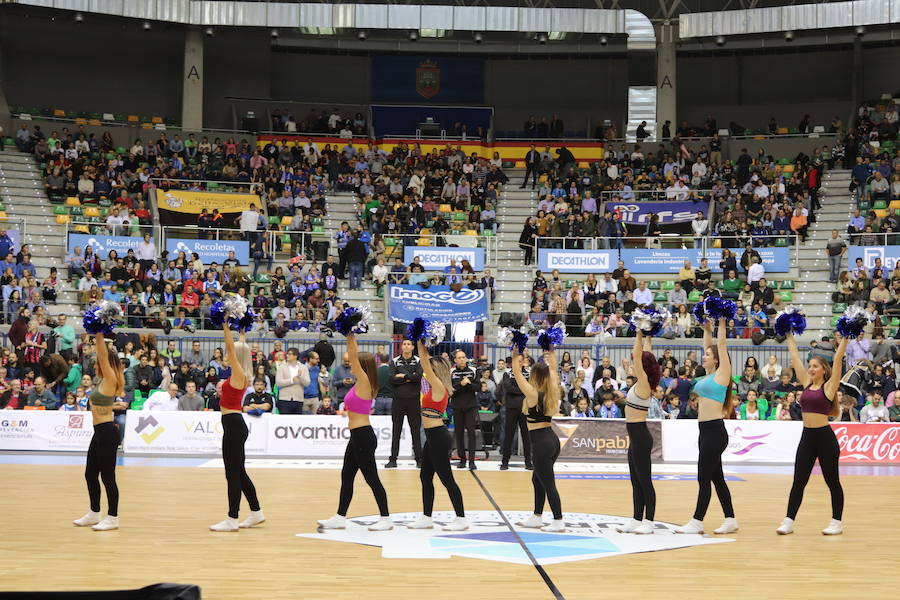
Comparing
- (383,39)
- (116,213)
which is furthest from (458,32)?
(116,213)

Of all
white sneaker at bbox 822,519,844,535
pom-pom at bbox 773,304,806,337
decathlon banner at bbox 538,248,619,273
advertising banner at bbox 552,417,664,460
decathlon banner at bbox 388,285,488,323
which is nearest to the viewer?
white sneaker at bbox 822,519,844,535

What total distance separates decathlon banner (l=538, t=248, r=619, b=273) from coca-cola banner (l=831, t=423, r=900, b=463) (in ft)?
32.8

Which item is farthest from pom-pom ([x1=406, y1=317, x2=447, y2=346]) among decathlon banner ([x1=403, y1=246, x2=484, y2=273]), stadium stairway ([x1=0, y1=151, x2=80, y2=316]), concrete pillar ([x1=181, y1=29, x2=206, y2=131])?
concrete pillar ([x1=181, y1=29, x2=206, y2=131])

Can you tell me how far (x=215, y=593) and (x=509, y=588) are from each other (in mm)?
2129

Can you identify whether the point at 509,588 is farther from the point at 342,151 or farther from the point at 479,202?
the point at 342,151

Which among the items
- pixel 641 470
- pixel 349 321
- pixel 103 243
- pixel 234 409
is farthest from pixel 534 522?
pixel 103 243

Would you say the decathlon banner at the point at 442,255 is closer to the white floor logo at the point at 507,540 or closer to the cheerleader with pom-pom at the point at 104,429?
the white floor logo at the point at 507,540

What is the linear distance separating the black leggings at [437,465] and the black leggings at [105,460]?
293 centimetres

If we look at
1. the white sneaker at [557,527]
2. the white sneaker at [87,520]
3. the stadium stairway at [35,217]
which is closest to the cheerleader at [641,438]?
the white sneaker at [557,527]

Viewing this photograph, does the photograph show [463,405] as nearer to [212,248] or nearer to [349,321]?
[349,321]

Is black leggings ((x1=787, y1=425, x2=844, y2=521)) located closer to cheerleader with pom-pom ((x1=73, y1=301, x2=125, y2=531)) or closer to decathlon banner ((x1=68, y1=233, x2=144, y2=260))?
cheerleader with pom-pom ((x1=73, y1=301, x2=125, y2=531))

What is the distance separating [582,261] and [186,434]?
1306cm

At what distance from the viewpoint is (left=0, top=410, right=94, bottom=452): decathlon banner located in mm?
18641

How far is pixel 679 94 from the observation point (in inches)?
1588
